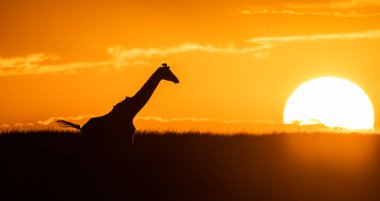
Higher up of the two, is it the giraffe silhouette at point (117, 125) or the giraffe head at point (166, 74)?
the giraffe head at point (166, 74)

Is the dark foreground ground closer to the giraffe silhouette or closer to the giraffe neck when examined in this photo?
the giraffe silhouette

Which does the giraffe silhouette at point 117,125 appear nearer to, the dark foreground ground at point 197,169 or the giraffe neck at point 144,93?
the giraffe neck at point 144,93

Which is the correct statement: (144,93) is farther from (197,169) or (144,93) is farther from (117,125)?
(197,169)

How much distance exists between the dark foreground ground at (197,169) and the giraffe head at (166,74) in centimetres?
234

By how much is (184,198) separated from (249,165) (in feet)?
12.0

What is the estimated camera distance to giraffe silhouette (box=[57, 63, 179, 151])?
19406 millimetres

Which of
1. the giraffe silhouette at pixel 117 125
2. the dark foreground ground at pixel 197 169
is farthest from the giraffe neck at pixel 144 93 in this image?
the dark foreground ground at pixel 197 169

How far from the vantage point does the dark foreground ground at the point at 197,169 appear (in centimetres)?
1811

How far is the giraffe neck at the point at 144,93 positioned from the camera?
19.8 meters

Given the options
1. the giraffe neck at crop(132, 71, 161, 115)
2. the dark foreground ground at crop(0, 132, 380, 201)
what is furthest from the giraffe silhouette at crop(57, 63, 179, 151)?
the dark foreground ground at crop(0, 132, 380, 201)

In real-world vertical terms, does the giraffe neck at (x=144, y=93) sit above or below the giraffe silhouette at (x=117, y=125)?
above

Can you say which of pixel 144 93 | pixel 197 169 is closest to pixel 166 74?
pixel 144 93

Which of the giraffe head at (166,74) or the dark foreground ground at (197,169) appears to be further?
the giraffe head at (166,74)

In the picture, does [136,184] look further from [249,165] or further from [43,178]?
[249,165]
